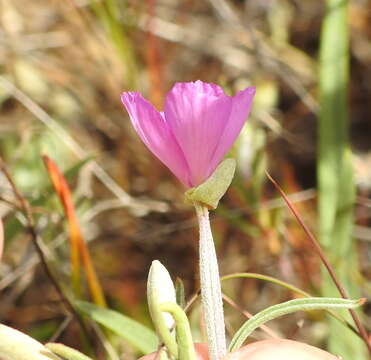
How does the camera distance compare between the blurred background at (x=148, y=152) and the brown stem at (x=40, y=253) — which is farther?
the blurred background at (x=148, y=152)

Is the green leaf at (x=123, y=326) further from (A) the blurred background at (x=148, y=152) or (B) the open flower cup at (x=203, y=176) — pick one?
(B) the open flower cup at (x=203, y=176)

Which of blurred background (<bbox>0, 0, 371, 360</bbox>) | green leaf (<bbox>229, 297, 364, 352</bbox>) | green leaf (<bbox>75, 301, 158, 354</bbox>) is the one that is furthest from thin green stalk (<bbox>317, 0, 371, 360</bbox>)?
green leaf (<bbox>229, 297, 364, 352</bbox>)

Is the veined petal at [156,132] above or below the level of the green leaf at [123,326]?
above

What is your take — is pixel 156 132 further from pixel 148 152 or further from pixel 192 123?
pixel 148 152

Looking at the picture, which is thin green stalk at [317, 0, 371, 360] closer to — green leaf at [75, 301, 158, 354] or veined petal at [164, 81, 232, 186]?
green leaf at [75, 301, 158, 354]

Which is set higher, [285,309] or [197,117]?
[197,117]

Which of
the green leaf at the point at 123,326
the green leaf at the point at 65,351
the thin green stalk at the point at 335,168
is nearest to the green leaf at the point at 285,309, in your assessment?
the green leaf at the point at 65,351

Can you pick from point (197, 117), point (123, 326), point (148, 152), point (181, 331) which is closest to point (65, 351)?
point (181, 331)

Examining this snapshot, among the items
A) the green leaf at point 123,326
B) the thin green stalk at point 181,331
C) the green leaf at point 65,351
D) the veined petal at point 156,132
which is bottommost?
the green leaf at point 123,326
